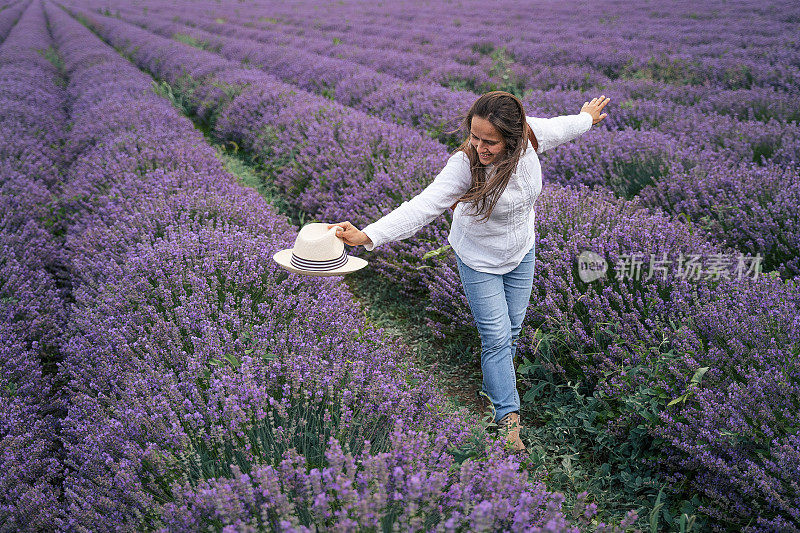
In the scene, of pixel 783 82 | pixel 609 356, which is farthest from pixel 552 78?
pixel 609 356

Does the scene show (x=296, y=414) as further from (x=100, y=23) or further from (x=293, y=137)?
(x=100, y=23)

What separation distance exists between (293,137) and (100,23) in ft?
69.8

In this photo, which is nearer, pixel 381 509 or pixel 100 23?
pixel 381 509

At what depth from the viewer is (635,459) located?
204cm

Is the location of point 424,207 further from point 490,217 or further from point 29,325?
point 29,325

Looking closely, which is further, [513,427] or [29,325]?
[29,325]

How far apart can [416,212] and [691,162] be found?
2.90 meters

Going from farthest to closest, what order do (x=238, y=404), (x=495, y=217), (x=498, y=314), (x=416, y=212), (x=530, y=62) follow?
(x=530, y=62) < (x=498, y=314) < (x=495, y=217) < (x=416, y=212) < (x=238, y=404)

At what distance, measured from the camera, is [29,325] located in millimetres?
2561

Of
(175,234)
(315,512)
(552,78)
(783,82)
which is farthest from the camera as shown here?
(552,78)

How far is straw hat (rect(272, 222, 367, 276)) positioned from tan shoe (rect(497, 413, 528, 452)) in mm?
943

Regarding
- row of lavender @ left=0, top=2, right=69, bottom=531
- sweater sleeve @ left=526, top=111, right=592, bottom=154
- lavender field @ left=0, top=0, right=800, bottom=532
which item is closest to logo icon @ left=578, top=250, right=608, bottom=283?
lavender field @ left=0, top=0, right=800, bottom=532

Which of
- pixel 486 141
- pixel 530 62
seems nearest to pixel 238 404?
pixel 486 141

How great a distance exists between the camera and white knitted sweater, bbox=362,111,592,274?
1.73 metres
